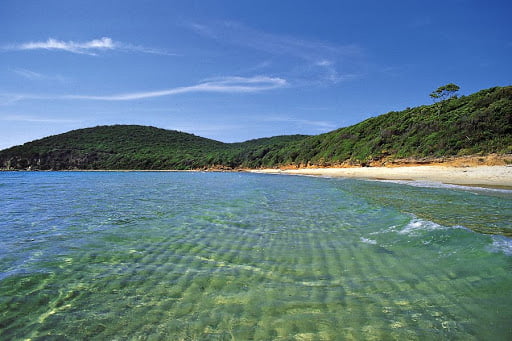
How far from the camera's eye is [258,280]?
3920 mm

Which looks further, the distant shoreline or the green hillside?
the green hillside

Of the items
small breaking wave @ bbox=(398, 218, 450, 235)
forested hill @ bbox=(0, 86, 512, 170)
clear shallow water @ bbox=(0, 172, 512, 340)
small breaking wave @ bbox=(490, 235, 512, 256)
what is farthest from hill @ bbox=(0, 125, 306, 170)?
small breaking wave @ bbox=(490, 235, 512, 256)

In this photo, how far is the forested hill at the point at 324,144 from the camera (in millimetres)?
30328

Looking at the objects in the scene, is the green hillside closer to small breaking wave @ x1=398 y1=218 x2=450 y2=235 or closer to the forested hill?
the forested hill

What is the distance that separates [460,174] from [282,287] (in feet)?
79.9

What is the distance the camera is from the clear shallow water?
276 centimetres

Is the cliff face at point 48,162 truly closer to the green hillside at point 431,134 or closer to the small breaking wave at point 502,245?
the green hillside at point 431,134

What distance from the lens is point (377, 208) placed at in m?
9.83

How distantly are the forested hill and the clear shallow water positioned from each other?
26561 mm

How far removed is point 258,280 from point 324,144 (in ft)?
185

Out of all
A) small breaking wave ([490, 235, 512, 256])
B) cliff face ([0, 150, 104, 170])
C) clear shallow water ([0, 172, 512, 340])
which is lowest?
clear shallow water ([0, 172, 512, 340])

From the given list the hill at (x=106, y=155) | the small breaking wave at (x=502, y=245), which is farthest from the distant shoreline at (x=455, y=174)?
the hill at (x=106, y=155)

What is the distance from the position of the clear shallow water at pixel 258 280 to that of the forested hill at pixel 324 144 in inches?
1046

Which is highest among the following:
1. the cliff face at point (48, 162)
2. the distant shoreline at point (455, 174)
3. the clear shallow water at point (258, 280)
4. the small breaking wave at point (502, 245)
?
the cliff face at point (48, 162)
